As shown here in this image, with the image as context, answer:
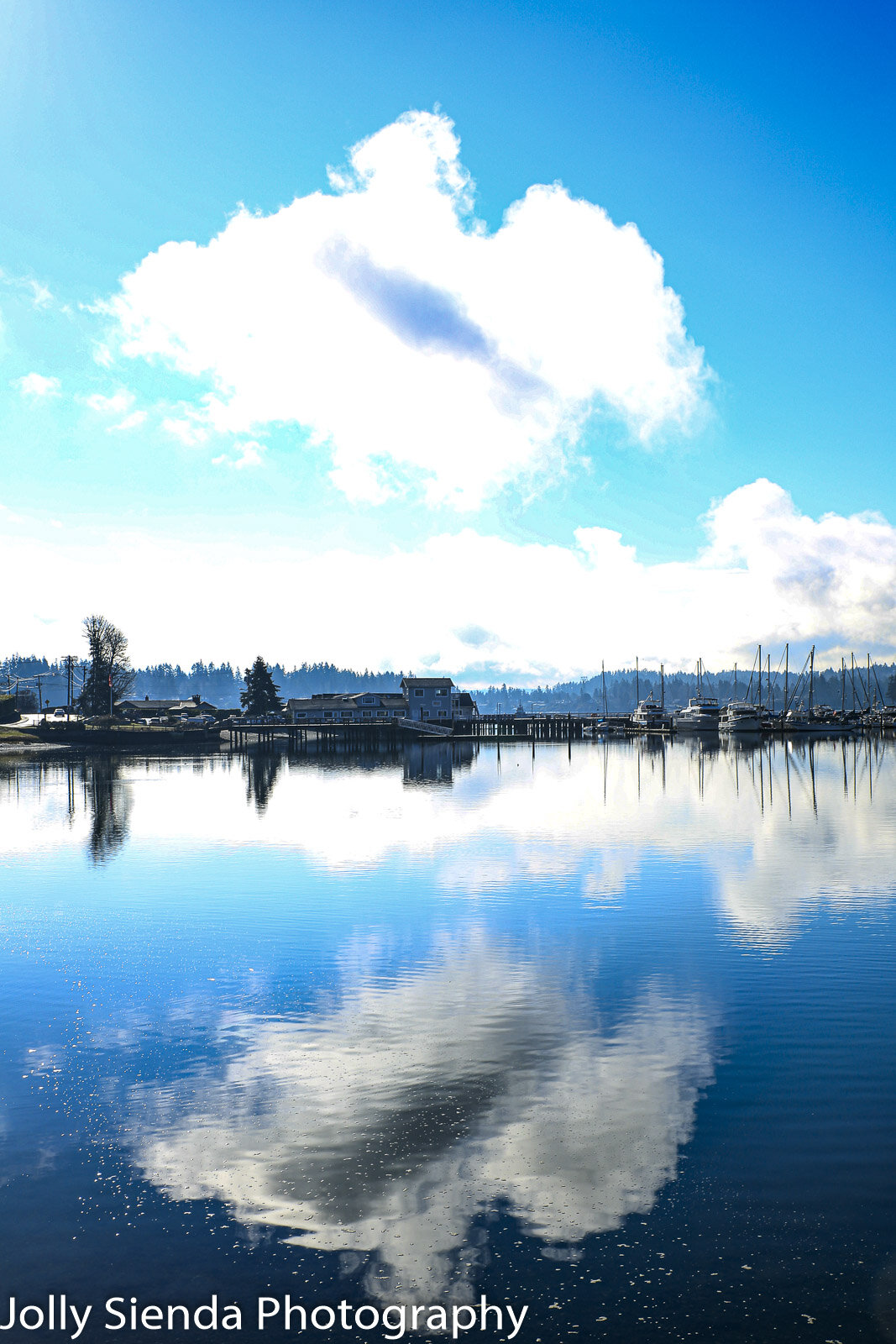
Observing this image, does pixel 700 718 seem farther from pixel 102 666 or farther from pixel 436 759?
pixel 102 666

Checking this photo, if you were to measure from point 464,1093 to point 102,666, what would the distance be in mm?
149172

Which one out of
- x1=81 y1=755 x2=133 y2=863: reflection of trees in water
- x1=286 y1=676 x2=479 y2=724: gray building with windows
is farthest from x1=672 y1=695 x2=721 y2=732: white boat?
x1=81 y1=755 x2=133 y2=863: reflection of trees in water

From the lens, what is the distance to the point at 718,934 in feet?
80.5

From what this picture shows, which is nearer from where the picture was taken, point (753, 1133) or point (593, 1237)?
point (593, 1237)

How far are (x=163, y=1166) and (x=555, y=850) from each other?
94.4ft

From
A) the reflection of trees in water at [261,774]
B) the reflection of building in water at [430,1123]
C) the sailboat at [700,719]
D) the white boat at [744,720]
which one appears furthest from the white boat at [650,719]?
the reflection of building in water at [430,1123]

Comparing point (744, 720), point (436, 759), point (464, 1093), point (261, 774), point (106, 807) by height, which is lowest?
point (436, 759)

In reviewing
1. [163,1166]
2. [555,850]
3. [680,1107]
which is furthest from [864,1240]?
[555,850]

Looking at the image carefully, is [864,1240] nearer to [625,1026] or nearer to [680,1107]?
[680,1107]

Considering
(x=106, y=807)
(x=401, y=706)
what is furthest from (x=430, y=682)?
(x=106, y=807)

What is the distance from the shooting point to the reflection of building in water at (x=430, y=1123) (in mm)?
10867

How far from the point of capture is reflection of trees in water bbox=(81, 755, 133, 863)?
4203 cm

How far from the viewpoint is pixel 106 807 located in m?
57.4

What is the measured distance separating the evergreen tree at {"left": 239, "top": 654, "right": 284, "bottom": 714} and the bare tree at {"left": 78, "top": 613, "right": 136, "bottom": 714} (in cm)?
2409
